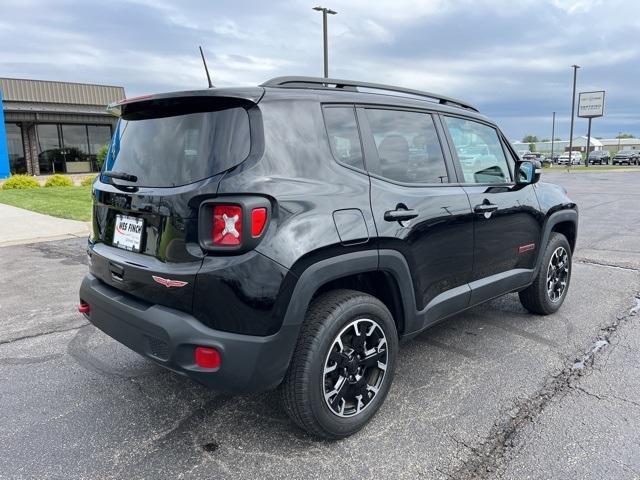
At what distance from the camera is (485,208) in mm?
3469

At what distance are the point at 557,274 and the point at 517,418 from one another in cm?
217

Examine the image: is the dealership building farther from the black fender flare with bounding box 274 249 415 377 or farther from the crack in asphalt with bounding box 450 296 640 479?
the crack in asphalt with bounding box 450 296 640 479

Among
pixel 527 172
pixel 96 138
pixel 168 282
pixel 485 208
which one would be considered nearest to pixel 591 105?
pixel 96 138

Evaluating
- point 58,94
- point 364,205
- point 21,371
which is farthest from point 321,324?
point 58,94

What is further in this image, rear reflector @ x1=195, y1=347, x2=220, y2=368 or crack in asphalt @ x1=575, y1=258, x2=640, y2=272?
crack in asphalt @ x1=575, y1=258, x2=640, y2=272

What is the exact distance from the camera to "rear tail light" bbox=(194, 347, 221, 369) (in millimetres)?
2271

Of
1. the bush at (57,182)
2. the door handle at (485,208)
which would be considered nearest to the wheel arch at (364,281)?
the door handle at (485,208)

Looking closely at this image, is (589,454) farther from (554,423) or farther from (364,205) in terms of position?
(364,205)

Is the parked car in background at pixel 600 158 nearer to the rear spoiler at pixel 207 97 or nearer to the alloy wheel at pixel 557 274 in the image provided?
the alloy wheel at pixel 557 274

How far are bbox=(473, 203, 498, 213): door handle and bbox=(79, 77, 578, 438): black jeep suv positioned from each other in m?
0.03

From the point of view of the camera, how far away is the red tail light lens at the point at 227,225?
88.4 inches

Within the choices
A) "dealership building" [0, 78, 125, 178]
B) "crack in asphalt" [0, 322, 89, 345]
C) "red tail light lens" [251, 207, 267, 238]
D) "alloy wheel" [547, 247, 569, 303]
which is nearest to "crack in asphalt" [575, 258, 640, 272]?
"alloy wheel" [547, 247, 569, 303]

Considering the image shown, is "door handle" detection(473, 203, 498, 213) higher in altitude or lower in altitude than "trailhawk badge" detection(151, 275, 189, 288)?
higher

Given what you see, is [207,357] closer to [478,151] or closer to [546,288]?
[478,151]
